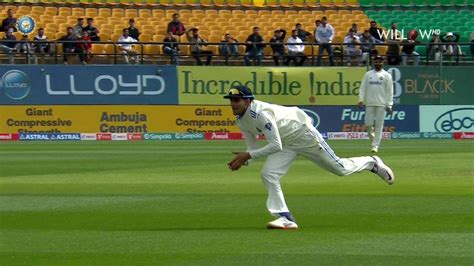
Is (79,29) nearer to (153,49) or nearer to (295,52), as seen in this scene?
(153,49)

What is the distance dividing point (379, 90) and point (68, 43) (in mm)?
10518

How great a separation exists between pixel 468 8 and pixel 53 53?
→ 17.6 metres

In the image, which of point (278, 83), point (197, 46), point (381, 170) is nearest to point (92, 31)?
point (197, 46)

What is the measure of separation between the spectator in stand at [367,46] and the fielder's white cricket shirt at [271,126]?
1990 cm

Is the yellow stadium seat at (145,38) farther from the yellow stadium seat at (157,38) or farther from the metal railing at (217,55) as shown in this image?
the metal railing at (217,55)

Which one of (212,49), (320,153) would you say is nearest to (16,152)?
(212,49)

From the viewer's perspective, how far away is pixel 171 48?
1238 inches

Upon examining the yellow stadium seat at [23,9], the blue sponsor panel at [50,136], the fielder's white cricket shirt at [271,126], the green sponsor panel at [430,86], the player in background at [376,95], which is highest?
the fielder's white cricket shirt at [271,126]

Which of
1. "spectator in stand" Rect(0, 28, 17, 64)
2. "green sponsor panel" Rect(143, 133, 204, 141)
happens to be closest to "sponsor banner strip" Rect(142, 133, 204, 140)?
"green sponsor panel" Rect(143, 133, 204, 141)

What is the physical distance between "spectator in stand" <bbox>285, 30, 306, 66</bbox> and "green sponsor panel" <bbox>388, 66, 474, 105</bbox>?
102 inches

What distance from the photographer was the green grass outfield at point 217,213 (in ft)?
31.2

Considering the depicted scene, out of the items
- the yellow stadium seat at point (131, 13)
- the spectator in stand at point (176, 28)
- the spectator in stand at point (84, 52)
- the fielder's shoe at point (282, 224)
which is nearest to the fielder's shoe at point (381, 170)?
the fielder's shoe at point (282, 224)

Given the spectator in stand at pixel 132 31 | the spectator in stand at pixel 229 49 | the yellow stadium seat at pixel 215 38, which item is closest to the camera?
the spectator in stand at pixel 229 49

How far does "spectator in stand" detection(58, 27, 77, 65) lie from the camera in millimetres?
30547
